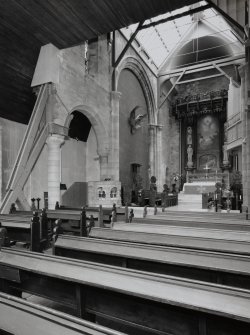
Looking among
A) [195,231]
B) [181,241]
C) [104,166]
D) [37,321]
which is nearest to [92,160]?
[104,166]

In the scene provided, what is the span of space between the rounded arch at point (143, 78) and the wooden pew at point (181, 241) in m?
12.4

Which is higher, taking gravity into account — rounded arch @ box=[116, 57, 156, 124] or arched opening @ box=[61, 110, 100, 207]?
rounded arch @ box=[116, 57, 156, 124]

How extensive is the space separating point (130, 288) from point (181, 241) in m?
1.47

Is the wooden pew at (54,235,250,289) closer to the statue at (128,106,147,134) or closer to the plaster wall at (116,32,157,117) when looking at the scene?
the plaster wall at (116,32,157,117)

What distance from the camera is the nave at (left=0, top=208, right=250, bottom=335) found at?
1.42 m

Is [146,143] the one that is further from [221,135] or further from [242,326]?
[242,326]

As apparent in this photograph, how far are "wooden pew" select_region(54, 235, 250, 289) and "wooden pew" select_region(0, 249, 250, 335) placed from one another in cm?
59

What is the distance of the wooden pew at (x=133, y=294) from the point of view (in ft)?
4.72

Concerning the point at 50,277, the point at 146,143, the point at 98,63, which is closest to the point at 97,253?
the point at 50,277

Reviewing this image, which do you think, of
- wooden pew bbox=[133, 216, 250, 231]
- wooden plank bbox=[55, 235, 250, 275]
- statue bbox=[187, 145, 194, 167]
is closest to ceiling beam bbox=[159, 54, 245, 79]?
statue bbox=[187, 145, 194, 167]

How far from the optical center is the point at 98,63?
12406mm

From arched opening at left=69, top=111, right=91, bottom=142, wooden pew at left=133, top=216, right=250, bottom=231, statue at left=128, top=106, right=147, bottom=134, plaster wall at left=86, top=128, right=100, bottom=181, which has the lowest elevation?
wooden pew at left=133, top=216, right=250, bottom=231

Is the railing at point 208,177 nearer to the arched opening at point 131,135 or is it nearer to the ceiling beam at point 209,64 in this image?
the arched opening at point 131,135

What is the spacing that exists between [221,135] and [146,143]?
26.9ft
